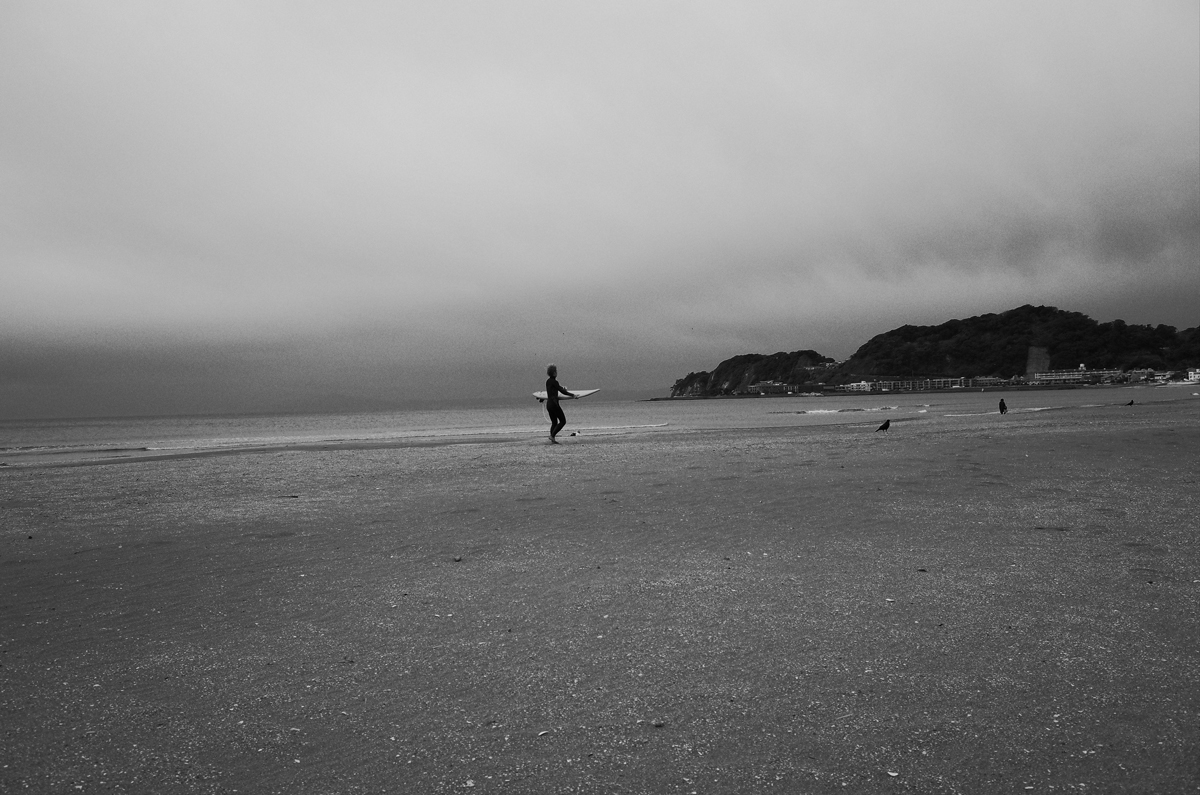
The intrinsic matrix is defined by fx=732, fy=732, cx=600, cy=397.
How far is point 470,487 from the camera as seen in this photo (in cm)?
1231

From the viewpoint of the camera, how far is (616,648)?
14.3 ft

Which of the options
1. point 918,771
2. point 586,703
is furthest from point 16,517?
point 918,771

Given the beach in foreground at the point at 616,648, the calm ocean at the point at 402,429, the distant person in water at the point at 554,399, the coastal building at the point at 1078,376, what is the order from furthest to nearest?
the coastal building at the point at 1078,376
the calm ocean at the point at 402,429
the distant person in water at the point at 554,399
the beach in foreground at the point at 616,648

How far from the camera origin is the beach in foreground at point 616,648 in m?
3.08

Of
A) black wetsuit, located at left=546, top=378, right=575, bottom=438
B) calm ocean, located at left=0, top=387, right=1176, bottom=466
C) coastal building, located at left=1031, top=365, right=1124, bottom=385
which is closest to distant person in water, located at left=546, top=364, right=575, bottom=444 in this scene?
black wetsuit, located at left=546, top=378, right=575, bottom=438

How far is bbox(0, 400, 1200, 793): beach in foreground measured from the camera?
3.08m

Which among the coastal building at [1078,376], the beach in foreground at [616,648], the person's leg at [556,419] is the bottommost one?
the beach in foreground at [616,648]

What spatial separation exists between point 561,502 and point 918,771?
294 inches

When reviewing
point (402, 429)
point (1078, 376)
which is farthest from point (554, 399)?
point (1078, 376)

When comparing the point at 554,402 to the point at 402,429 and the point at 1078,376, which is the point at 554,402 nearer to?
the point at 402,429

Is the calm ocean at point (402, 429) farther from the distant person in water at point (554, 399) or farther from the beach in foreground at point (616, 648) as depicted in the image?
the beach in foreground at point (616, 648)

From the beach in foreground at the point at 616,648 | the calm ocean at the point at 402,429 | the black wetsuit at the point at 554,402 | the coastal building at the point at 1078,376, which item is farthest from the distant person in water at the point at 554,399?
the coastal building at the point at 1078,376

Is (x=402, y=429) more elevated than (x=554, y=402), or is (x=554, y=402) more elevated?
(x=554, y=402)

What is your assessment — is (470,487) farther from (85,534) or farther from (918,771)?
(918,771)
